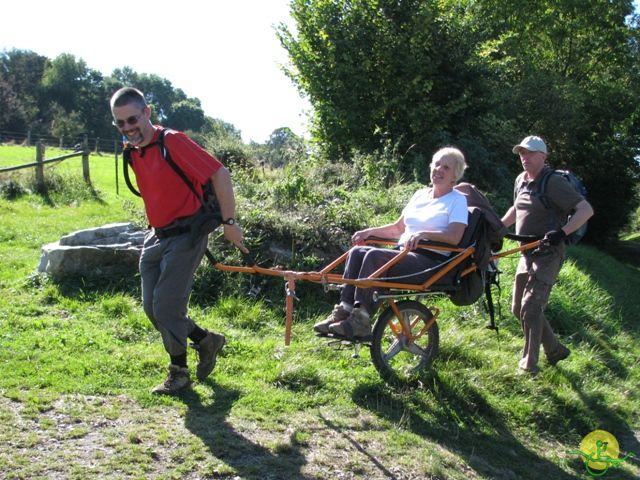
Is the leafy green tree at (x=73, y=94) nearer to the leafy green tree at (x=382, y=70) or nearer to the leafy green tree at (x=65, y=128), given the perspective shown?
the leafy green tree at (x=65, y=128)

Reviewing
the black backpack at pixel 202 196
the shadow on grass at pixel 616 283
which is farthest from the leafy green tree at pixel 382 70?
the black backpack at pixel 202 196

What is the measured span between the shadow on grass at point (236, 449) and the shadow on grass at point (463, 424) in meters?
1.05

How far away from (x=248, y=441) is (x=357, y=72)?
11950mm

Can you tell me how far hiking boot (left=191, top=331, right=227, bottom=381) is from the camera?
5.04 meters

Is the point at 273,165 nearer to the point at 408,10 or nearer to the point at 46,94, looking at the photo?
the point at 408,10

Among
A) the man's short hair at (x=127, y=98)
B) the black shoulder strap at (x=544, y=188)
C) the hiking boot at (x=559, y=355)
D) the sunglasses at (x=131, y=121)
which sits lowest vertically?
the hiking boot at (x=559, y=355)

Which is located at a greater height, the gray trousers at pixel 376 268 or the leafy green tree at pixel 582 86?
the leafy green tree at pixel 582 86

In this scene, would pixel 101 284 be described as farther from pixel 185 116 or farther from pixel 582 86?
pixel 185 116

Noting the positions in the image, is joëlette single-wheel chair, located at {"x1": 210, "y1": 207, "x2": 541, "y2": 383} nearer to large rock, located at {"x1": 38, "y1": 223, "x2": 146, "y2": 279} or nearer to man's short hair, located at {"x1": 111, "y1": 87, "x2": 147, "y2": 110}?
man's short hair, located at {"x1": 111, "y1": 87, "x2": 147, "y2": 110}

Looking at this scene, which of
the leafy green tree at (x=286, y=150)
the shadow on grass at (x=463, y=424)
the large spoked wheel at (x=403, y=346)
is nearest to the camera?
the shadow on grass at (x=463, y=424)

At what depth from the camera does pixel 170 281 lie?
4.55m

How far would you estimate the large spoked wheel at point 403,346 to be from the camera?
210 inches

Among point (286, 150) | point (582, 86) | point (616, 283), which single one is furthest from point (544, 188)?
point (582, 86)

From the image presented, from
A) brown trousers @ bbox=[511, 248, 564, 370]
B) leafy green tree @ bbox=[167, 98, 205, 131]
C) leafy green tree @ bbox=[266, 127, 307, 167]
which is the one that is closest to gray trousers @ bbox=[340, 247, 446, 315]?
brown trousers @ bbox=[511, 248, 564, 370]
